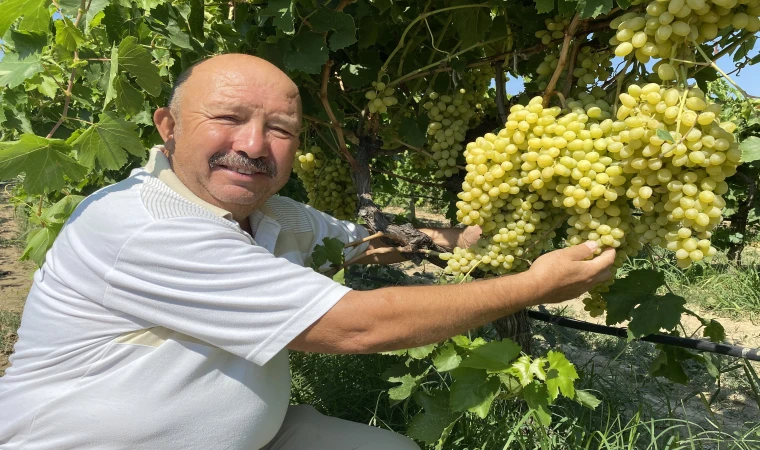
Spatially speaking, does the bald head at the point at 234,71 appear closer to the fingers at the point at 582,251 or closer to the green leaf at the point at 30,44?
the green leaf at the point at 30,44

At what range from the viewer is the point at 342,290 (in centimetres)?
168

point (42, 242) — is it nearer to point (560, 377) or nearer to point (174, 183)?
point (174, 183)

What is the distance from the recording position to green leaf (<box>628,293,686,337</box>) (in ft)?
6.68

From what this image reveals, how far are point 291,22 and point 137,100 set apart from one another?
60 cm

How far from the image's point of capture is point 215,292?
1.66m

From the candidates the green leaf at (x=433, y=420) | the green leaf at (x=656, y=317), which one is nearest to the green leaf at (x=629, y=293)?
the green leaf at (x=656, y=317)

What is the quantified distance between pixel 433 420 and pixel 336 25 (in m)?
1.41

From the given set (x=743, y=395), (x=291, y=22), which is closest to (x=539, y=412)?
(x=291, y=22)

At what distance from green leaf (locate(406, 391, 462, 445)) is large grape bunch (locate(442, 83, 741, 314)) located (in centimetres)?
50

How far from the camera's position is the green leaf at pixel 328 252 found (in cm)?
239

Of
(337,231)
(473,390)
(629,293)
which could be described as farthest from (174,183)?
(629,293)

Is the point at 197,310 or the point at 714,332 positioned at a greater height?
the point at 197,310

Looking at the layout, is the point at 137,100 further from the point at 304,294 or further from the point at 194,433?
the point at 194,433

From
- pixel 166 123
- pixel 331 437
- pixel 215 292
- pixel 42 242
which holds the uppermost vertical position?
pixel 166 123
